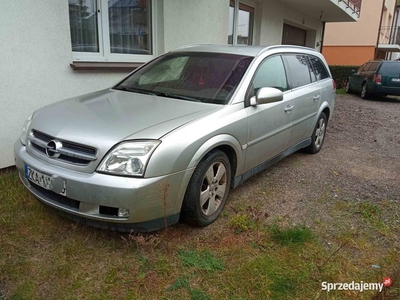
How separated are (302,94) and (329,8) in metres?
9.45

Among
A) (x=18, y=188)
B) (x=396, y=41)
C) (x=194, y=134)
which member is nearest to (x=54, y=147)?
(x=194, y=134)

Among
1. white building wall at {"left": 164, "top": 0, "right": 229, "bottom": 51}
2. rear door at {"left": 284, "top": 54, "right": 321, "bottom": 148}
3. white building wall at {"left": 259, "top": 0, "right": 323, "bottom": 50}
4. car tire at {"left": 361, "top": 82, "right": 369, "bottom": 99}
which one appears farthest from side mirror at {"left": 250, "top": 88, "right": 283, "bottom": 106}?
car tire at {"left": 361, "top": 82, "right": 369, "bottom": 99}

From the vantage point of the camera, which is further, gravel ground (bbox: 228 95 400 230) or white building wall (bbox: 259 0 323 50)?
white building wall (bbox: 259 0 323 50)

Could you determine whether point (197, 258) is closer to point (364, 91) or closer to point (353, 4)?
point (364, 91)

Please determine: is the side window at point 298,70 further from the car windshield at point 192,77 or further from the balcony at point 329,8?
the balcony at point 329,8

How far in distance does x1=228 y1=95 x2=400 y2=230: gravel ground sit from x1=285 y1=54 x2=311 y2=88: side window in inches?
46.8

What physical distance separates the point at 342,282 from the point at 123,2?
5111mm

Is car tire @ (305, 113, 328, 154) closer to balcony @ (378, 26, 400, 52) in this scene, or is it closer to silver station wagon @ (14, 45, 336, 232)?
silver station wagon @ (14, 45, 336, 232)

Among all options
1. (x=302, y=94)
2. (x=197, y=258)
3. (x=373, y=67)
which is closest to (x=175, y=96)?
(x=197, y=258)

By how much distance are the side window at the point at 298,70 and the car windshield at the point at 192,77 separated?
928 mm

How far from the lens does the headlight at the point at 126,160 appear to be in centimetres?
236

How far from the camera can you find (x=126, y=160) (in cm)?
237

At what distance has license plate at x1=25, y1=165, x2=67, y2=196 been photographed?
7.98ft

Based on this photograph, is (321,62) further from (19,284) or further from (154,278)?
(19,284)
